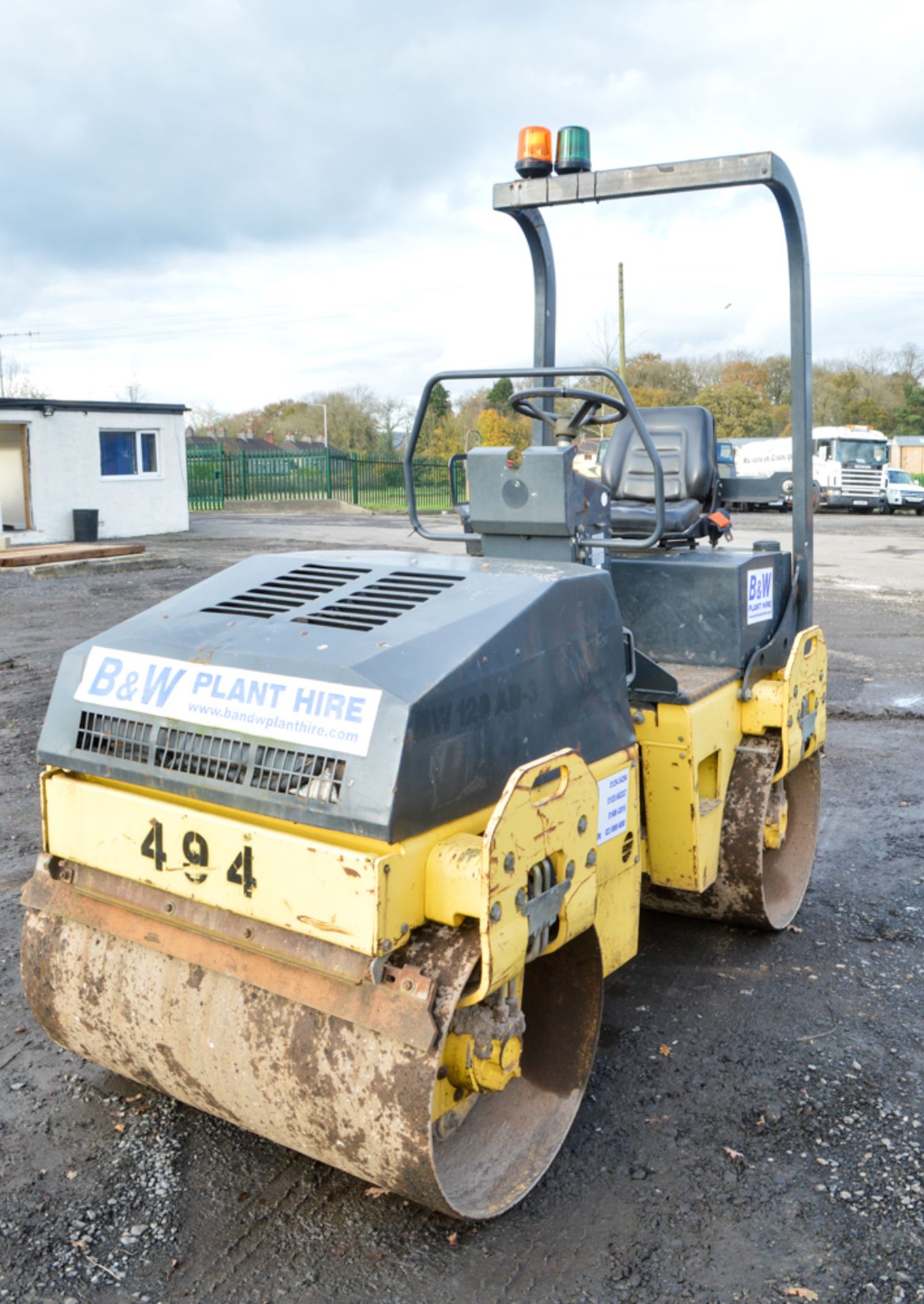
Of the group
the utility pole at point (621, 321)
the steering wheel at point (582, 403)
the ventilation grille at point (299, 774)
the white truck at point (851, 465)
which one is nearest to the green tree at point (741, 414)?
the white truck at point (851, 465)

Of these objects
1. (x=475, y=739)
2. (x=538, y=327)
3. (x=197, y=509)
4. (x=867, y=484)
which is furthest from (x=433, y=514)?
(x=475, y=739)

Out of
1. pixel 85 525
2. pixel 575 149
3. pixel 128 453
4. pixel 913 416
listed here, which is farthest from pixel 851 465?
pixel 575 149

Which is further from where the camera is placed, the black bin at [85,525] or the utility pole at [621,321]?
the utility pole at [621,321]

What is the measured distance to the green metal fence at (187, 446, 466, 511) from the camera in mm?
32031

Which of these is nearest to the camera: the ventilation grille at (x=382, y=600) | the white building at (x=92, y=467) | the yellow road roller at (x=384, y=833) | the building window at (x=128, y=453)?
the yellow road roller at (x=384, y=833)

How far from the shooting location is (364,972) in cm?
232

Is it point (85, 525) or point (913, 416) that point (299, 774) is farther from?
point (913, 416)

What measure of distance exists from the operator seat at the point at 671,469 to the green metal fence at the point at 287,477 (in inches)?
1047

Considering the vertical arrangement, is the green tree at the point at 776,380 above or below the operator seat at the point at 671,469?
above

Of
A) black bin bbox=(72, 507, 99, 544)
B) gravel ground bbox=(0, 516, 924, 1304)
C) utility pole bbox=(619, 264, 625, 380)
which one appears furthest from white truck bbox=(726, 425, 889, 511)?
gravel ground bbox=(0, 516, 924, 1304)

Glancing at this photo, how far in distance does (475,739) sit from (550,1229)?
1152 millimetres

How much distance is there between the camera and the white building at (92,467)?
20.7m

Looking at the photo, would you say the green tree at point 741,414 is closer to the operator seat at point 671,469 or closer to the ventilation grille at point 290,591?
the operator seat at point 671,469

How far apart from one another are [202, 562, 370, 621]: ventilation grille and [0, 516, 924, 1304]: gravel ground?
1.35 meters
